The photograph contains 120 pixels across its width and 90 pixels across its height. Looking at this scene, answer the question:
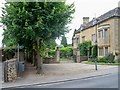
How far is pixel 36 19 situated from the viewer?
903 inches

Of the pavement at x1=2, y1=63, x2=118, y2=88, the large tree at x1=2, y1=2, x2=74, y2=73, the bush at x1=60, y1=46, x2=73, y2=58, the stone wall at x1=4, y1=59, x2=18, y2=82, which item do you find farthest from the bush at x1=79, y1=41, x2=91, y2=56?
the stone wall at x1=4, y1=59, x2=18, y2=82

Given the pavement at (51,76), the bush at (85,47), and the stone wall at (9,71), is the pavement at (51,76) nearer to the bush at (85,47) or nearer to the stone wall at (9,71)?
the stone wall at (9,71)

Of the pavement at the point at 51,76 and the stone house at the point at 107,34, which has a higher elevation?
the stone house at the point at 107,34

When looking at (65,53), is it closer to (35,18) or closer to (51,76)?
(51,76)

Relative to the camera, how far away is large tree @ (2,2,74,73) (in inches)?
885

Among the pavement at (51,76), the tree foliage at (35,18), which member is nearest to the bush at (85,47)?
the pavement at (51,76)

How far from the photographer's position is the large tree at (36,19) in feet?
73.8

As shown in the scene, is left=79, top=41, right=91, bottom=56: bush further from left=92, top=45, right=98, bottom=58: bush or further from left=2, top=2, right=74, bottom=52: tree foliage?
left=2, top=2, right=74, bottom=52: tree foliage

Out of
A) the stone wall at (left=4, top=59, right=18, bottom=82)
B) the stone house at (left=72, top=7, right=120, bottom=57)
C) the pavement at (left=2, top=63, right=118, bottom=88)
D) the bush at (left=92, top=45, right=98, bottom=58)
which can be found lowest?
the pavement at (left=2, top=63, right=118, bottom=88)

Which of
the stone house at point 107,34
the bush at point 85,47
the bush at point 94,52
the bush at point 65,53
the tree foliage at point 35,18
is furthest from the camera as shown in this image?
the bush at point 65,53

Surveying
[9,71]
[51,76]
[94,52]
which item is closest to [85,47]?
[94,52]

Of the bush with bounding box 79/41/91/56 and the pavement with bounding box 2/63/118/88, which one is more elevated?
the bush with bounding box 79/41/91/56

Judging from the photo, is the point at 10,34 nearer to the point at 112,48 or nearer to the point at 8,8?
the point at 8,8

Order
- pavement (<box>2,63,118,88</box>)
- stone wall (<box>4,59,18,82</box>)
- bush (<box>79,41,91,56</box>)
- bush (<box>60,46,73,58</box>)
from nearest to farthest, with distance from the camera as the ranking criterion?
1. pavement (<box>2,63,118,88</box>)
2. stone wall (<box>4,59,18,82</box>)
3. bush (<box>79,41,91,56</box>)
4. bush (<box>60,46,73,58</box>)
